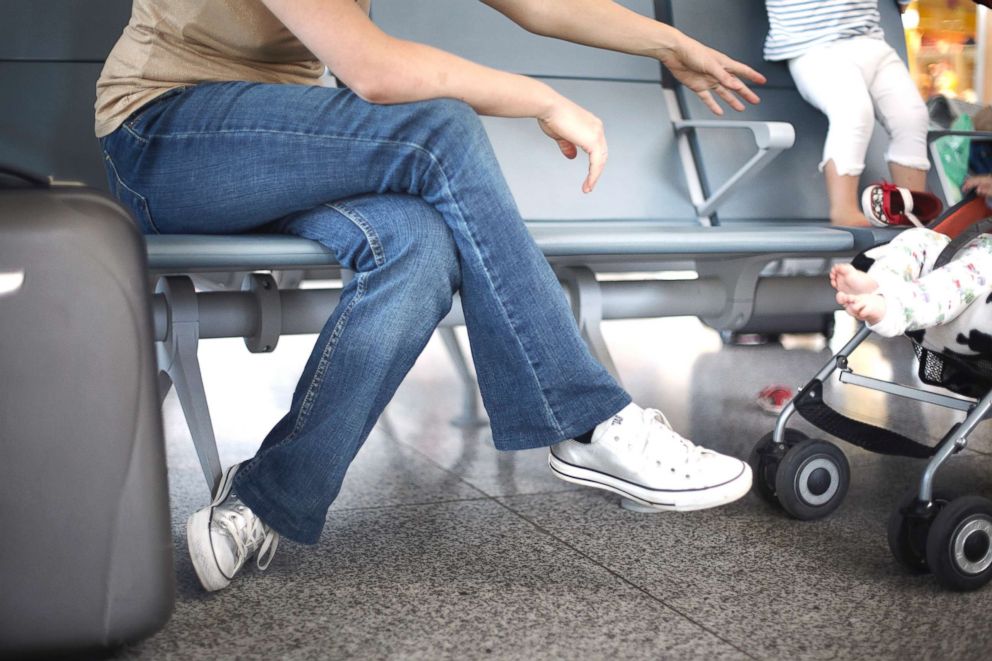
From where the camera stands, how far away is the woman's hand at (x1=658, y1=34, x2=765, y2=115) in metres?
1.65

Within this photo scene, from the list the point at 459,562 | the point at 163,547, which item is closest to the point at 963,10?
the point at 459,562

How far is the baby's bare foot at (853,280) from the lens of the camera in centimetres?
140

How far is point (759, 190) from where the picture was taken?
241 centimetres

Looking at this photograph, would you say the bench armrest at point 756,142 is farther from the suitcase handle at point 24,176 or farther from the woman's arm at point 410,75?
the suitcase handle at point 24,176

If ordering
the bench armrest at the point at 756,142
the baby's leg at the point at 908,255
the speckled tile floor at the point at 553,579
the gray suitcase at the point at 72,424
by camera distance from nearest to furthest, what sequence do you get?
1. the gray suitcase at the point at 72,424
2. the speckled tile floor at the point at 553,579
3. the baby's leg at the point at 908,255
4. the bench armrest at the point at 756,142

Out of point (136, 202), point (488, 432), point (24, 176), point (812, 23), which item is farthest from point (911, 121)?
point (24, 176)

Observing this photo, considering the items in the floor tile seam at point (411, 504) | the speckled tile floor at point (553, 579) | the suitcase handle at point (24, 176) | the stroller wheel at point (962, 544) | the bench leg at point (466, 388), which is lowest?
the bench leg at point (466, 388)

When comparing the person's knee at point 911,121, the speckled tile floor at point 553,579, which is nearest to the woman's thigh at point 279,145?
the speckled tile floor at point 553,579

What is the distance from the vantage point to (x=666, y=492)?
1.37 metres

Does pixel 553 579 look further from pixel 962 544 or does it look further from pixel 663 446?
pixel 962 544

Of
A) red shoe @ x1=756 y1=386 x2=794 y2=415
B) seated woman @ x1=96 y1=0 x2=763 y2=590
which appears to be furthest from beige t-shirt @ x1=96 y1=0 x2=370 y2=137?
red shoe @ x1=756 y1=386 x2=794 y2=415

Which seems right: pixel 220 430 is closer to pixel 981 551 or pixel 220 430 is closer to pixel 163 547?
pixel 163 547

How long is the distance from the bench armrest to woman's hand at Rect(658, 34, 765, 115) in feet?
0.81

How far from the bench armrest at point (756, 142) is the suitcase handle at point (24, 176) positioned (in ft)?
4.49
